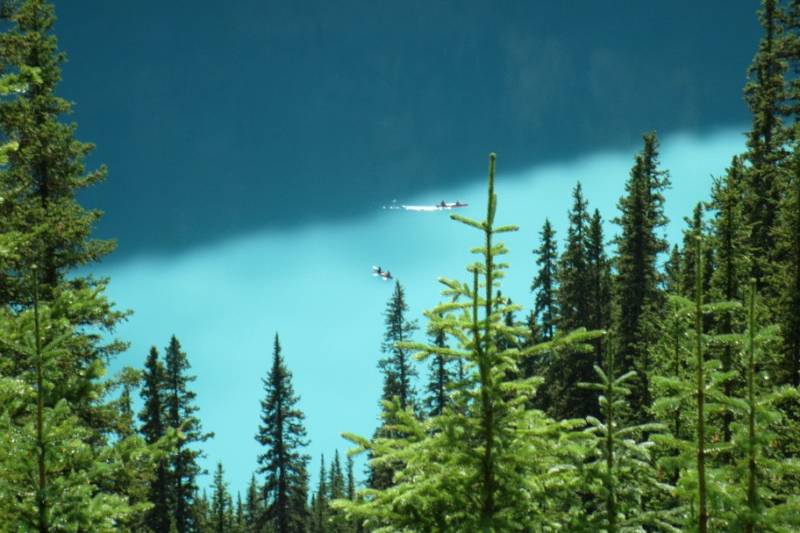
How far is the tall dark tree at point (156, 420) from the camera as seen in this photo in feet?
127

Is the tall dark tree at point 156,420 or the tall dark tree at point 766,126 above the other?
the tall dark tree at point 766,126

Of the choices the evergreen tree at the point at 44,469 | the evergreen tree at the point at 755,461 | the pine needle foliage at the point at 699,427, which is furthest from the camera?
the evergreen tree at the point at 44,469

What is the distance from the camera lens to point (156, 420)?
4031 cm

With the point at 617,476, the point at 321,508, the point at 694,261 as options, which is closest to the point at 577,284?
the point at 694,261

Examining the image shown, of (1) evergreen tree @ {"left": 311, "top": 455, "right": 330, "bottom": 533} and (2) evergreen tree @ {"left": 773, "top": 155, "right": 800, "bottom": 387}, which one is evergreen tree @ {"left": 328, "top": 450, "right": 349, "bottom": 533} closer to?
(1) evergreen tree @ {"left": 311, "top": 455, "right": 330, "bottom": 533}

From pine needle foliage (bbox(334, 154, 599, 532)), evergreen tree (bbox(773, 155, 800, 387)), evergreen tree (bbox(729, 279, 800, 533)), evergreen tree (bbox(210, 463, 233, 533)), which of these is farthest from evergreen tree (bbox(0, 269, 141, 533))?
evergreen tree (bbox(210, 463, 233, 533))

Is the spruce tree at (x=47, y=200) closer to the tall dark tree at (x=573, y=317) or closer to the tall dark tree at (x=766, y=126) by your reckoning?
the tall dark tree at (x=573, y=317)

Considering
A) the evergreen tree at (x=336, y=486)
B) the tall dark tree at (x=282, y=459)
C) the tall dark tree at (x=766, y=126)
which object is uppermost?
the tall dark tree at (x=766, y=126)

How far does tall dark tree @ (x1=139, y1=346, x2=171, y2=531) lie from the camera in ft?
127

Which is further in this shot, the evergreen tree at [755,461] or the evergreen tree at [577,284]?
the evergreen tree at [577,284]

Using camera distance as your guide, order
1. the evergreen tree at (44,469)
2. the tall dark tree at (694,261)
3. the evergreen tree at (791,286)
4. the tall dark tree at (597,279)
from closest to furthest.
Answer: the evergreen tree at (44,469)
the evergreen tree at (791,286)
the tall dark tree at (694,261)
the tall dark tree at (597,279)

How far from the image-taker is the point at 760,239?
37312 millimetres

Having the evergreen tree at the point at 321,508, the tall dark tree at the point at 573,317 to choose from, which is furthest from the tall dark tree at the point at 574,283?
the evergreen tree at the point at 321,508

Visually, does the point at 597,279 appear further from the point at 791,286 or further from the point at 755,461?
the point at 755,461
